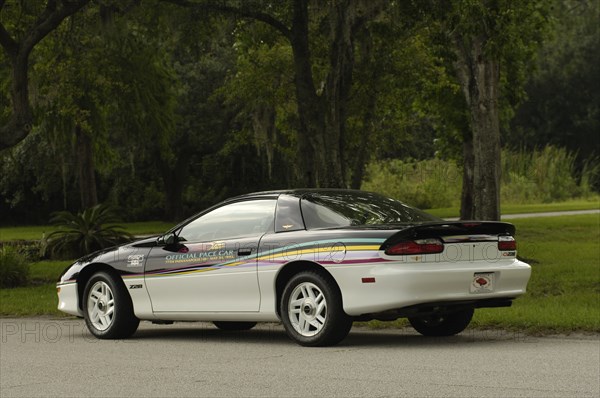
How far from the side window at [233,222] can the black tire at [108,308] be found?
1.01m

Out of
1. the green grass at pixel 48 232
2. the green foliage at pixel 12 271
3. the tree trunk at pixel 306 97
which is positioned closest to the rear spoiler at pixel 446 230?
the tree trunk at pixel 306 97

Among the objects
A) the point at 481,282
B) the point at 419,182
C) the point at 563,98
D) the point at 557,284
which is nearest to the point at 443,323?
the point at 481,282

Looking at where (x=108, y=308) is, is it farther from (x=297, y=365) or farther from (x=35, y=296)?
(x=35, y=296)

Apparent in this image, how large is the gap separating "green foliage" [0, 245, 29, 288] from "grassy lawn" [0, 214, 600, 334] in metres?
0.32

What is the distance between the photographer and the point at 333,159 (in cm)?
2095

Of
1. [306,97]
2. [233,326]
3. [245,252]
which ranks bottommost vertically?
[233,326]

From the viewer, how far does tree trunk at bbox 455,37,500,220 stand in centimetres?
2047

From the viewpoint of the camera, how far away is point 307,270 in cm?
1076

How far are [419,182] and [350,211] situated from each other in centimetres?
4019

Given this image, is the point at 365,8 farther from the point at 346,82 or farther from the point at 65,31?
the point at 65,31

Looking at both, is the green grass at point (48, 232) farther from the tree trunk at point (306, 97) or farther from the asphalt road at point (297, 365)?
the asphalt road at point (297, 365)

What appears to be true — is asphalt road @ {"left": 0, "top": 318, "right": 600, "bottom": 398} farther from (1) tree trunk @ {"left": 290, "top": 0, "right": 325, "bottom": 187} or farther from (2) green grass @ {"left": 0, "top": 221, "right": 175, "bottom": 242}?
(2) green grass @ {"left": 0, "top": 221, "right": 175, "bottom": 242}

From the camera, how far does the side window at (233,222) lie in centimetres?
1141

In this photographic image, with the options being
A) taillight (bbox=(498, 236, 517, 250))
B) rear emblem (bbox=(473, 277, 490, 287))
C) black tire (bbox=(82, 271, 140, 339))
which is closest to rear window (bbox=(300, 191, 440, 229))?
taillight (bbox=(498, 236, 517, 250))
